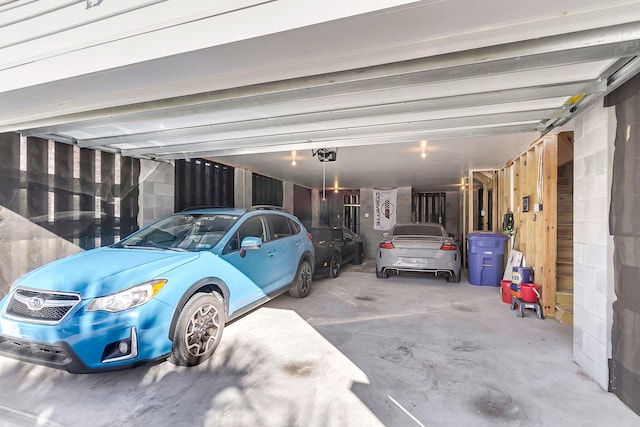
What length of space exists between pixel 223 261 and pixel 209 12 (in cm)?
226

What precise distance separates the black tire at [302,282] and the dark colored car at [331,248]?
2.80ft

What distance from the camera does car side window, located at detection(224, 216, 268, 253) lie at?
3496mm

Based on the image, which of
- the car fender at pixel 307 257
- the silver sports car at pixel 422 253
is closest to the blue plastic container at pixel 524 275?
the silver sports car at pixel 422 253

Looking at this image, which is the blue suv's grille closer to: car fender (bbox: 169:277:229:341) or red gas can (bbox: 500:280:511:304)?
car fender (bbox: 169:277:229:341)

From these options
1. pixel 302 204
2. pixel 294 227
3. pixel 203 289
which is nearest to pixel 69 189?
pixel 203 289

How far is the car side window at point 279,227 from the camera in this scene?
4.46 m

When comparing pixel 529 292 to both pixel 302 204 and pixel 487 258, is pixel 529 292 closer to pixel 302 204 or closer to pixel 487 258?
pixel 487 258

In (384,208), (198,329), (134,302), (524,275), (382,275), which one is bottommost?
(382,275)

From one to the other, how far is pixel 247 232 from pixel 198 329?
4.53ft

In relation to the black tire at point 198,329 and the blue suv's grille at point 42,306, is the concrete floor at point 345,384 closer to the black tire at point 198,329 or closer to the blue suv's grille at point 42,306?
the black tire at point 198,329

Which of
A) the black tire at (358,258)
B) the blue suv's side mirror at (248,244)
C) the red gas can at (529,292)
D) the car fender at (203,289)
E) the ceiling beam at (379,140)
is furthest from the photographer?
the black tire at (358,258)

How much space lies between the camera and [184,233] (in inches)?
146

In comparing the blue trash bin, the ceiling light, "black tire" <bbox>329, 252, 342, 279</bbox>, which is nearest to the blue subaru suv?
the ceiling light

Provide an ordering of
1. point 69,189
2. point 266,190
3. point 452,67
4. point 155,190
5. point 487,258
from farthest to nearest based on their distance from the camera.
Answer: point 266,190, point 487,258, point 155,190, point 69,189, point 452,67
